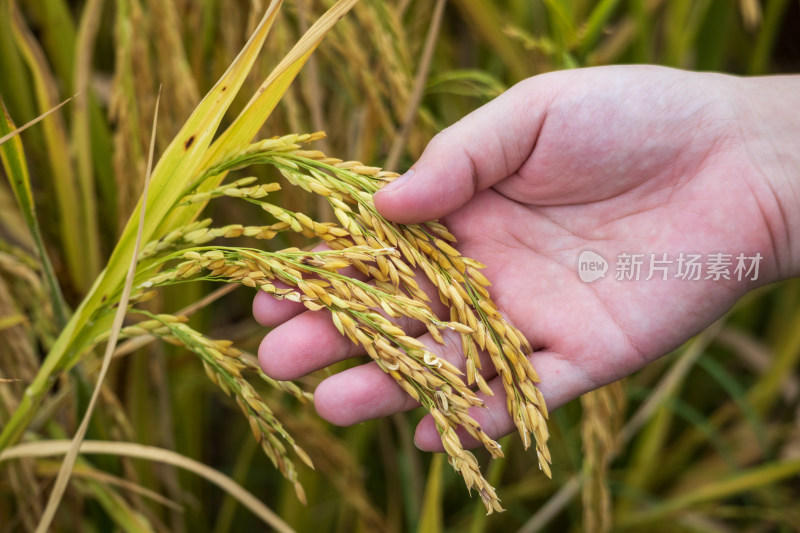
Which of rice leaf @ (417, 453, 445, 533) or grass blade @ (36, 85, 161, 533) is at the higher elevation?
grass blade @ (36, 85, 161, 533)

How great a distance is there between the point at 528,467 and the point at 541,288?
0.75 meters

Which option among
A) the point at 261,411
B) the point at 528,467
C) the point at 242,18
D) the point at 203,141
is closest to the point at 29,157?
the point at 242,18

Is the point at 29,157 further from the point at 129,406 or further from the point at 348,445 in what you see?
the point at 348,445

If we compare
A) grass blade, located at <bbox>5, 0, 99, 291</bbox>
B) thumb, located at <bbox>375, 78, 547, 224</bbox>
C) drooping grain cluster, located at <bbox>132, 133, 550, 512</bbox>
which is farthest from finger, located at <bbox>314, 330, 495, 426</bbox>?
grass blade, located at <bbox>5, 0, 99, 291</bbox>

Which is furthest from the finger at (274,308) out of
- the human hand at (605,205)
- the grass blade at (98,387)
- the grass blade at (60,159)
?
the grass blade at (60,159)

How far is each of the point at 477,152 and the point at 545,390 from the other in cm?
40

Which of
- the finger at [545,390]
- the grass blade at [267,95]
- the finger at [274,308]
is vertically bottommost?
the finger at [545,390]

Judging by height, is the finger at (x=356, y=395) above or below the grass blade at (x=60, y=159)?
below

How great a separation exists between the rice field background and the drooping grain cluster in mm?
47

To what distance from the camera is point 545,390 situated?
3.24ft

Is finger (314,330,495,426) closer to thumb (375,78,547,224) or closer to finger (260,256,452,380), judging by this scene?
finger (260,256,452,380)

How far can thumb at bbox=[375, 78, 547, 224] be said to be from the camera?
0.91m

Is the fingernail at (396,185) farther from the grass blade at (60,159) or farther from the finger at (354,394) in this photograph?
the grass blade at (60,159)

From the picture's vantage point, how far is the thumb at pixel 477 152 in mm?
909
